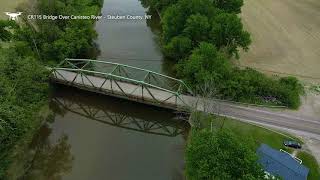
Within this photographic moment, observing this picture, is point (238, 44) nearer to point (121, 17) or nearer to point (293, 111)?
point (293, 111)

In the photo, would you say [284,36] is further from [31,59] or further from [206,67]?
[31,59]

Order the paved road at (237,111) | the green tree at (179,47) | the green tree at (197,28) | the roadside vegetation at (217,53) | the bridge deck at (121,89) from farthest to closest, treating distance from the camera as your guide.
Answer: the green tree at (179,47)
the green tree at (197,28)
the bridge deck at (121,89)
the roadside vegetation at (217,53)
the paved road at (237,111)

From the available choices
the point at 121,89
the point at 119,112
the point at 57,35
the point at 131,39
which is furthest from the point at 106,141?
the point at 131,39

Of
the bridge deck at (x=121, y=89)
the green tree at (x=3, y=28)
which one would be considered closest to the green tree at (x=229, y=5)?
the bridge deck at (x=121, y=89)

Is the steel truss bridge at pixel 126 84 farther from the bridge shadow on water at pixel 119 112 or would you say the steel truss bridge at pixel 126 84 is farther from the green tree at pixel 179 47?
the green tree at pixel 179 47

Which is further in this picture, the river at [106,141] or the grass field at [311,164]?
the river at [106,141]

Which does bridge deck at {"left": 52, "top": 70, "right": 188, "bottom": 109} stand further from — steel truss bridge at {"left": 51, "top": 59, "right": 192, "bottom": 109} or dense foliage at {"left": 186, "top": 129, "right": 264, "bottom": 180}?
dense foliage at {"left": 186, "top": 129, "right": 264, "bottom": 180}
